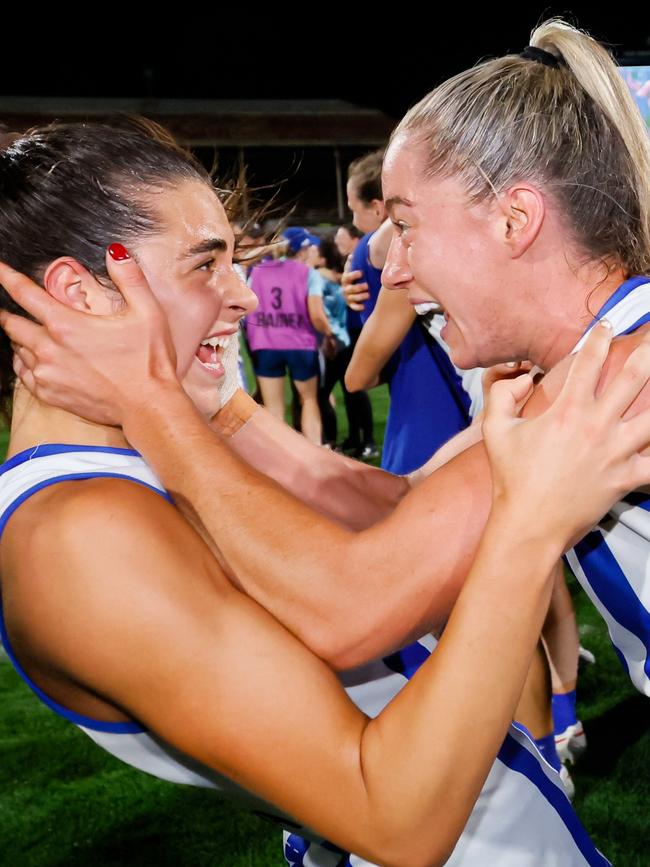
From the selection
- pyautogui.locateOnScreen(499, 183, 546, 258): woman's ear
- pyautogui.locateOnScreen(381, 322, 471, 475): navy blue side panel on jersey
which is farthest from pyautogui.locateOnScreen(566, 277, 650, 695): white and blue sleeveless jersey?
pyautogui.locateOnScreen(381, 322, 471, 475): navy blue side panel on jersey

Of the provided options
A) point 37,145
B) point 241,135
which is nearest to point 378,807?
point 37,145

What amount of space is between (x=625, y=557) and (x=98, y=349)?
82 cm

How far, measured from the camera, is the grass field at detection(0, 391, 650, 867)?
2.78 meters

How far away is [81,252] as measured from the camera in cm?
147

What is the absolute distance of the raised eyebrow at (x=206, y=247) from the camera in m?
1.53

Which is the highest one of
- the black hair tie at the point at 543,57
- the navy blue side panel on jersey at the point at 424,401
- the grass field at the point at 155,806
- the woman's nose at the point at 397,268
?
the black hair tie at the point at 543,57

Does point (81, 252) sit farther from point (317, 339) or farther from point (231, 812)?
point (317, 339)

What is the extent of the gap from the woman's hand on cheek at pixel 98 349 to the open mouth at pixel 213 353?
35 cm

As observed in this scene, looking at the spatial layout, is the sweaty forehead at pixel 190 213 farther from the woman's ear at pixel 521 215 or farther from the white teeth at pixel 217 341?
the woman's ear at pixel 521 215

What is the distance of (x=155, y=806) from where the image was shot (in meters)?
3.07

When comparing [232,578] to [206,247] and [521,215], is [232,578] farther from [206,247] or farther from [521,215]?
[521,215]

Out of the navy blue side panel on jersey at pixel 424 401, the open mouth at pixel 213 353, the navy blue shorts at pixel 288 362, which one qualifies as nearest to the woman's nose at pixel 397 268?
the open mouth at pixel 213 353

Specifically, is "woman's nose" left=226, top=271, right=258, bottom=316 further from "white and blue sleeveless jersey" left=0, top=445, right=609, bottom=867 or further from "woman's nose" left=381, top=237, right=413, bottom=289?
"white and blue sleeveless jersey" left=0, top=445, right=609, bottom=867

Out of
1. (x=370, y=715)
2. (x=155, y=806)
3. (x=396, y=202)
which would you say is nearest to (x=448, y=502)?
(x=370, y=715)
